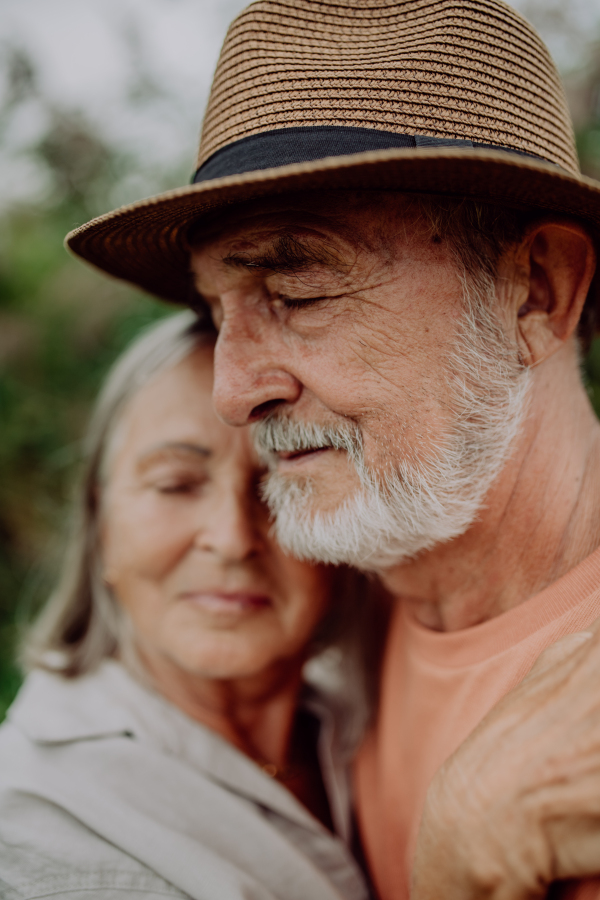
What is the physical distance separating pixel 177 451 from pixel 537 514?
110cm

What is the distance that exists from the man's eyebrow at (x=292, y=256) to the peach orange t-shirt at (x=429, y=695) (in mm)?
922

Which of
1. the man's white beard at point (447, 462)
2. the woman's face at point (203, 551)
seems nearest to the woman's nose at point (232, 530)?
the woman's face at point (203, 551)

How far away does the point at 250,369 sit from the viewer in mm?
1593

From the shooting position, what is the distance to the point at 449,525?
1578mm

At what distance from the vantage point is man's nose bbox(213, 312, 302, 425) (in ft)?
5.19

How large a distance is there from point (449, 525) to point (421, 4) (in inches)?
49.7

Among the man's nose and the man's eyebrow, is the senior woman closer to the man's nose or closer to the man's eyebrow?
the man's nose

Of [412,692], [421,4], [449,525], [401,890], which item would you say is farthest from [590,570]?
[421,4]

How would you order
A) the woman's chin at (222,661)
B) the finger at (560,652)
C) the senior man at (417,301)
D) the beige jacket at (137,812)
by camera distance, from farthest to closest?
1. the woman's chin at (222,661)
2. the beige jacket at (137,812)
3. the senior man at (417,301)
4. the finger at (560,652)

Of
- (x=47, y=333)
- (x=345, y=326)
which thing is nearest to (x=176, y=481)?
(x=345, y=326)

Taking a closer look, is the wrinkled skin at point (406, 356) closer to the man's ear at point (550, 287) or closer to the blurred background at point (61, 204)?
the man's ear at point (550, 287)

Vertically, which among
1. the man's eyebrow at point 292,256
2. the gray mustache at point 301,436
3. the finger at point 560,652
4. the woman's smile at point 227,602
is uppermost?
the man's eyebrow at point 292,256

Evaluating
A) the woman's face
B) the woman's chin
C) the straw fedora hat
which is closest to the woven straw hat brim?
the straw fedora hat

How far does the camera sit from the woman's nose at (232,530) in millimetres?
1956
